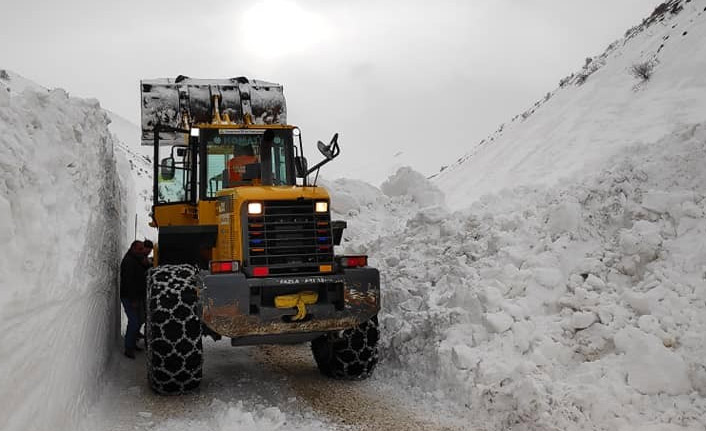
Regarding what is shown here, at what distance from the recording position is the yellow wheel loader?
6.30 metres

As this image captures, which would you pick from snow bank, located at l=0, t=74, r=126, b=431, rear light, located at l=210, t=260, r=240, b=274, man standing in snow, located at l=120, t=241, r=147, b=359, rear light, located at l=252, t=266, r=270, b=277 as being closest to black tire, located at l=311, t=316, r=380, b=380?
rear light, located at l=252, t=266, r=270, b=277

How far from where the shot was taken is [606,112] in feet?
44.3

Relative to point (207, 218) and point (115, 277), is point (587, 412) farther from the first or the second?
point (115, 277)

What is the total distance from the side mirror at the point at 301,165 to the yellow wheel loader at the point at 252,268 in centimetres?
1

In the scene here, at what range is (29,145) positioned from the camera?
4.67m

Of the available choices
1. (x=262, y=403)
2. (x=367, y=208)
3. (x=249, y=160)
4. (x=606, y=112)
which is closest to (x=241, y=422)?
(x=262, y=403)

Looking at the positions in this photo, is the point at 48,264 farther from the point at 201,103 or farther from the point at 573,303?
the point at 201,103

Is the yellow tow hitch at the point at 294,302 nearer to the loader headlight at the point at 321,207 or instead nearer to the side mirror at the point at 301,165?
the loader headlight at the point at 321,207

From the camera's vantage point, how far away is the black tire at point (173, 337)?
6.30m

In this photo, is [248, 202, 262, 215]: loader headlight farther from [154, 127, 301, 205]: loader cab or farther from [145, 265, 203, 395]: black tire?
[145, 265, 203, 395]: black tire

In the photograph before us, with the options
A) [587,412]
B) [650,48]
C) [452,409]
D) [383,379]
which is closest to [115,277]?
[383,379]

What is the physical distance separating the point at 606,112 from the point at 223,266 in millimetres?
10030

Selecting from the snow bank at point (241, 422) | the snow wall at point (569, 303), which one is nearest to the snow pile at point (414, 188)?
the snow wall at point (569, 303)

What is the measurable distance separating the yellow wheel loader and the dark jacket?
973 mm
